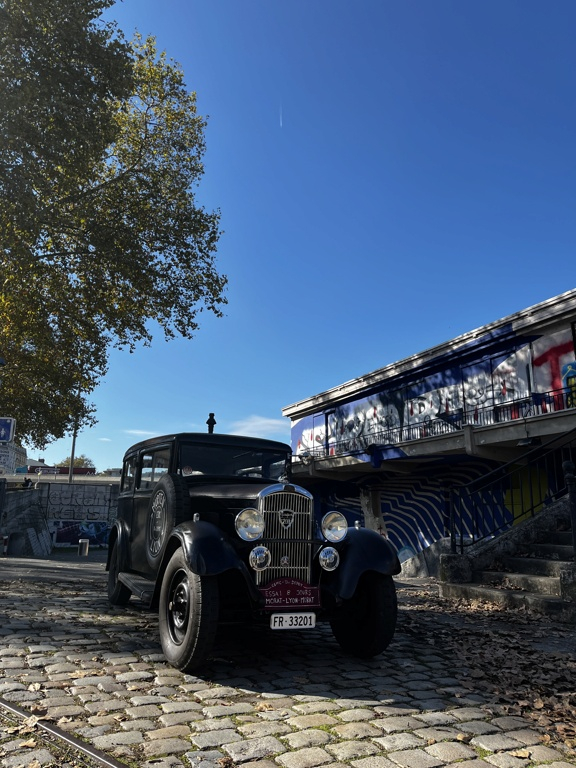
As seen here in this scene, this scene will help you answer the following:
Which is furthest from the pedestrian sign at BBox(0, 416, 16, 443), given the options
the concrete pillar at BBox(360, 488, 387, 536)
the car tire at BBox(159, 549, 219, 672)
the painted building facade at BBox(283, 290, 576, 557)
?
the concrete pillar at BBox(360, 488, 387, 536)

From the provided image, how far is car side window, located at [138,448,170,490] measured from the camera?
21.5 feet

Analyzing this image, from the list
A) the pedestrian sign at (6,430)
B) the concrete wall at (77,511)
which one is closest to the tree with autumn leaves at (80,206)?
the pedestrian sign at (6,430)

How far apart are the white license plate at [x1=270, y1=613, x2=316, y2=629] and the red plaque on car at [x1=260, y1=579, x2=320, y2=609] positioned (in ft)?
0.27

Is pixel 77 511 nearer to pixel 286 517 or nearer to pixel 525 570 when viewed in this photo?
pixel 525 570

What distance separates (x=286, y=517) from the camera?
522cm

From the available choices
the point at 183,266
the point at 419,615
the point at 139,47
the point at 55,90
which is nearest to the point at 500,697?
the point at 419,615

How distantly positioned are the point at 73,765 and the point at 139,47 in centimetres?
2272

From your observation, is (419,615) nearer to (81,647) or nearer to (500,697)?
(500,697)

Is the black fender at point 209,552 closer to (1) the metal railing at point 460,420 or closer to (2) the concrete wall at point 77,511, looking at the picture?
(1) the metal railing at point 460,420

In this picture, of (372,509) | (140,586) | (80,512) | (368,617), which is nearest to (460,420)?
(372,509)

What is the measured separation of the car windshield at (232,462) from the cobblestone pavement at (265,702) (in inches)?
68.5

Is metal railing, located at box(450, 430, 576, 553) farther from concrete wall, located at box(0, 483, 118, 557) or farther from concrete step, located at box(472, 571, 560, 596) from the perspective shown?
concrete wall, located at box(0, 483, 118, 557)

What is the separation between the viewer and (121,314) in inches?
758

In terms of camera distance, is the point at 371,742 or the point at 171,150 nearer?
the point at 371,742
